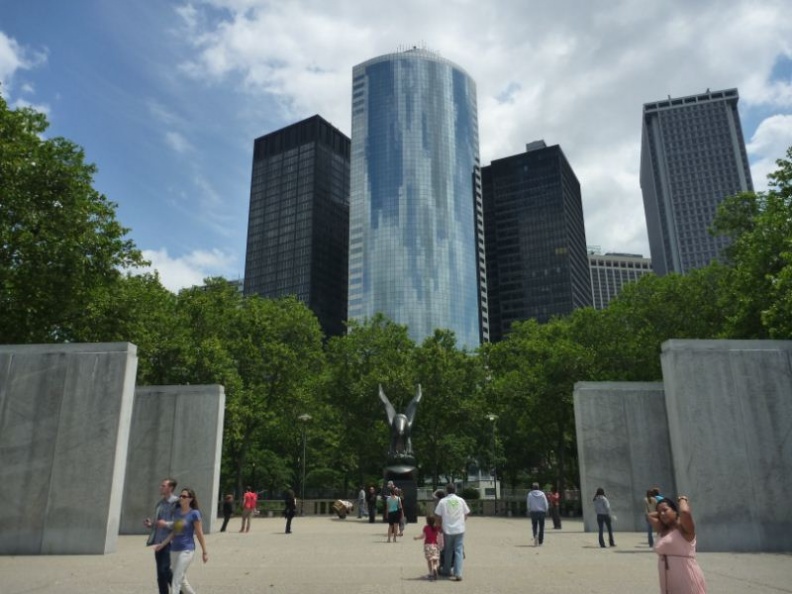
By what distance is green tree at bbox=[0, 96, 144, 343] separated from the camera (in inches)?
755

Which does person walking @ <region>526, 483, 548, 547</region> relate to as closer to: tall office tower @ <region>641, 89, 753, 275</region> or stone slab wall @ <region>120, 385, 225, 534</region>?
stone slab wall @ <region>120, 385, 225, 534</region>

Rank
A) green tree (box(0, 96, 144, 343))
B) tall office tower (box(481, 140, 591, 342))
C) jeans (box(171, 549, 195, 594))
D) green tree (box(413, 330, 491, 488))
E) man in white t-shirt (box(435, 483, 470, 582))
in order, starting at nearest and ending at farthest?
jeans (box(171, 549, 195, 594)), man in white t-shirt (box(435, 483, 470, 582)), green tree (box(0, 96, 144, 343)), green tree (box(413, 330, 491, 488)), tall office tower (box(481, 140, 591, 342))

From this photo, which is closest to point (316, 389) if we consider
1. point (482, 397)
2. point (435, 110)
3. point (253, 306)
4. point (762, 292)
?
point (253, 306)

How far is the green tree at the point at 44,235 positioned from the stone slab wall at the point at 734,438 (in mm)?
18778

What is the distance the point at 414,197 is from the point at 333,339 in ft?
329

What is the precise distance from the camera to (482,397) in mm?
43281

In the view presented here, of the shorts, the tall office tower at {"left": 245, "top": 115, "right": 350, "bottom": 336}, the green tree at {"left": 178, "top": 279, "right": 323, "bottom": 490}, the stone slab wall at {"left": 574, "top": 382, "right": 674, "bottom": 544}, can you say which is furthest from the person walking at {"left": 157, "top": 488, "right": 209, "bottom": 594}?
the tall office tower at {"left": 245, "top": 115, "right": 350, "bottom": 336}

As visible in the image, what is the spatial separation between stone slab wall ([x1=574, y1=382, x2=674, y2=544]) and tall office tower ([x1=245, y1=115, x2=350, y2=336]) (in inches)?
5410

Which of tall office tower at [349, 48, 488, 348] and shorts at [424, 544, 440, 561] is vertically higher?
tall office tower at [349, 48, 488, 348]

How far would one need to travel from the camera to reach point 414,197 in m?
144

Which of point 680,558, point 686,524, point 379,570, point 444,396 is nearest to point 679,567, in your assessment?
point 680,558

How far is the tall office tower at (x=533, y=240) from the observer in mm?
164875

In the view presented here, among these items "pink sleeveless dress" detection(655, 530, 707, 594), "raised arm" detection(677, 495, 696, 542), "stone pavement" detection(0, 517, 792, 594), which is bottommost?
"stone pavement" detection(0, 517, 792, 594)

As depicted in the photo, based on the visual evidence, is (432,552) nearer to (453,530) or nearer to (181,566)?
(453,530)
